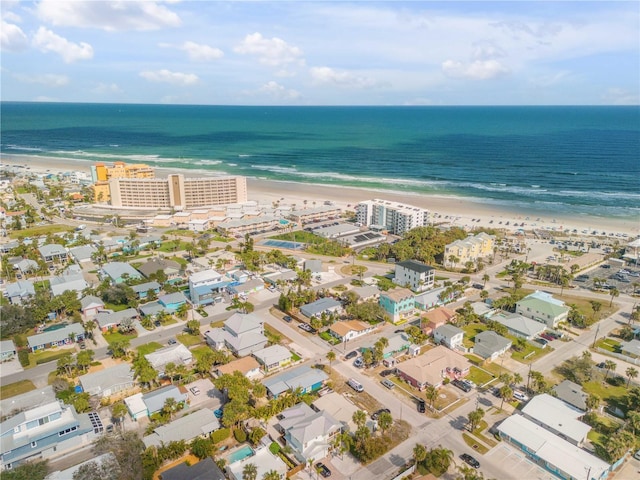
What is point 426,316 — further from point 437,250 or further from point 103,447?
point 103,447

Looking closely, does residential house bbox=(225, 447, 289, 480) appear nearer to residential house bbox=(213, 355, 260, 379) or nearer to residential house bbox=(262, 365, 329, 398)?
residential house bbox=(262, 365, 329, 398)

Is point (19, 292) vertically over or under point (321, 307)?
over

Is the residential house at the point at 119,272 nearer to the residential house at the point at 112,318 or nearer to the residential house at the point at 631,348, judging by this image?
the residential house at the point at 112,318

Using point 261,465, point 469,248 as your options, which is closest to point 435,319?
point 469,248

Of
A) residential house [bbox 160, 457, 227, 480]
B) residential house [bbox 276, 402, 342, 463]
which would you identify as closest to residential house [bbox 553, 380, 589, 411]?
residential house [bbox 276, 402, 342, 463]

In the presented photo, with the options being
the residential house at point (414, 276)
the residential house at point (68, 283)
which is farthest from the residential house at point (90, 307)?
the residential house at point (414, 276)

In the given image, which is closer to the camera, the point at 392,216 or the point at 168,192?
the point at 392,216

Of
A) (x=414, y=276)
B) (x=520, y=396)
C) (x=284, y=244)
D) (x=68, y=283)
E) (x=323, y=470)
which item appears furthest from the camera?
(x=284, y=244)

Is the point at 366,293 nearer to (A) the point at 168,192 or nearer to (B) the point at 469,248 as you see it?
(B) the point at 469,248
